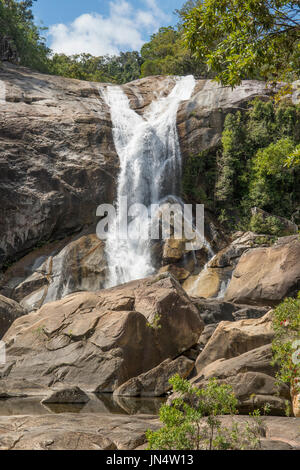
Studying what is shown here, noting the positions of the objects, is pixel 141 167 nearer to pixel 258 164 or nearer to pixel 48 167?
pixel 48 167

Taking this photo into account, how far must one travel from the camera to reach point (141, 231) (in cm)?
2311

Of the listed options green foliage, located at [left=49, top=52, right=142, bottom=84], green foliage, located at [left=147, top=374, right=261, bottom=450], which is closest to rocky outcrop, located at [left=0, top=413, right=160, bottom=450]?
green foliage, located at [left=147, top=374, right=261, bottom=450]

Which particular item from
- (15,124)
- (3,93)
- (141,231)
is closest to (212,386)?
(141,231)

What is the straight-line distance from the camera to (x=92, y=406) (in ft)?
32.5

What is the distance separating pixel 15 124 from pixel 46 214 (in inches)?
221

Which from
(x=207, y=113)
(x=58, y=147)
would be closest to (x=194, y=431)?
(x=58, y=147)

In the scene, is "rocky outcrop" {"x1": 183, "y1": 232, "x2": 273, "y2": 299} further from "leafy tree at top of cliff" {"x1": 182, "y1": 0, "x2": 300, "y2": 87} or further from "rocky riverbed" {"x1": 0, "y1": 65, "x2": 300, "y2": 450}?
"leafy tree at top of cliff" {"x1": 182, "y1": 0, "x2": 300, "y2": 87}

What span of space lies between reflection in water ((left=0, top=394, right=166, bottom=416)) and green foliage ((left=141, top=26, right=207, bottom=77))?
3177 centimetres

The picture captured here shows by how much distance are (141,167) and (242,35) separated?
17547 millimetres

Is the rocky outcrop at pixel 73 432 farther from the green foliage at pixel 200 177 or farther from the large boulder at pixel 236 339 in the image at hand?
the green foliage at pixel 200 177

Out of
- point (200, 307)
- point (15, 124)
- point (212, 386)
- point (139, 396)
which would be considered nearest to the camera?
point (212, 386)

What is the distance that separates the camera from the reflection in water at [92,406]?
366 inches

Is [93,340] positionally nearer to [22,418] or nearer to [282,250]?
[22,418]
